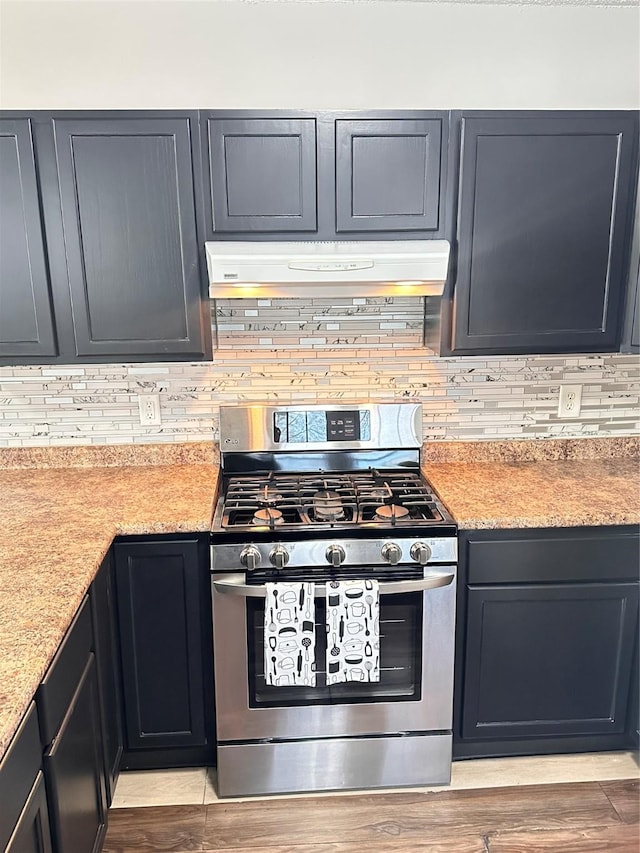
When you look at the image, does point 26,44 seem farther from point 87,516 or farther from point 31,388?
point 87,516

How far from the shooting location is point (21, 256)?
6.86 feet

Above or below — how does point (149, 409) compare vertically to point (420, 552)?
above

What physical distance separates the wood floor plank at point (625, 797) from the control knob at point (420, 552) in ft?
3.42

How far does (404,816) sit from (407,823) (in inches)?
1.1

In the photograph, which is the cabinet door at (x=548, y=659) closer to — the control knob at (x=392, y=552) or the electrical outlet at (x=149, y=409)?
the control knob at (x=392, y=552)

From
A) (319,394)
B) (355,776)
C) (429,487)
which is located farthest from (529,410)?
(355,776)

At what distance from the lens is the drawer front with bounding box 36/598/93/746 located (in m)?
1.32

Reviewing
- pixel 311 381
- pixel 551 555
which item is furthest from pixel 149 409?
pixel 551 555

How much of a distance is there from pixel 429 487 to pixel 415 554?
1.36 feet

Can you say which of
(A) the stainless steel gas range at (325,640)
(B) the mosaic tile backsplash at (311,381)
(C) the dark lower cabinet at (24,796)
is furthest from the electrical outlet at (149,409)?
(C) the dark lower cabinet at (24,796)

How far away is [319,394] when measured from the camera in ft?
8.45

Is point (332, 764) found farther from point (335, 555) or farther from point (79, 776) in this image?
point (79, 776)

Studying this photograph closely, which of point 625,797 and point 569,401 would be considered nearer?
point 625,797

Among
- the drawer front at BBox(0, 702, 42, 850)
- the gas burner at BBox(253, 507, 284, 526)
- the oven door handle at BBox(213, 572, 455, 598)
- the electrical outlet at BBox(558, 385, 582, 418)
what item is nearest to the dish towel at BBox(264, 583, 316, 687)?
the oven door handle at BBox(213, 572, 455, 598)
